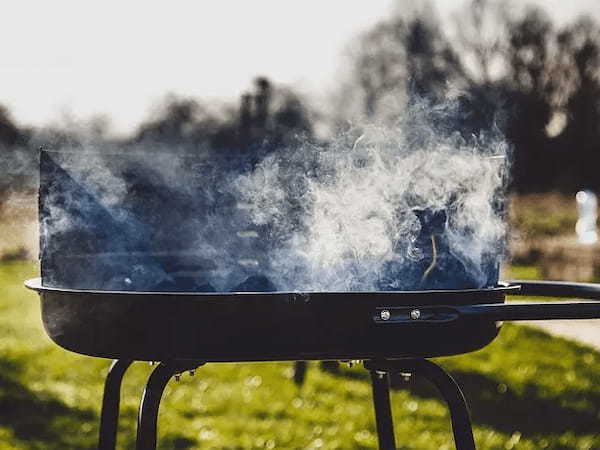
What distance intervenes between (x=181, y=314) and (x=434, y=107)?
3.47ft

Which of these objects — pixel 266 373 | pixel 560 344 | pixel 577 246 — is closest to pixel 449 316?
pixel 266 373

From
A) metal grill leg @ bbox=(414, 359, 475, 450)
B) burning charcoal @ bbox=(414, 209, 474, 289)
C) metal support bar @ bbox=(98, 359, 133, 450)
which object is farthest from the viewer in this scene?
metal support bar @ bbox=(98, 359, 133, 450)

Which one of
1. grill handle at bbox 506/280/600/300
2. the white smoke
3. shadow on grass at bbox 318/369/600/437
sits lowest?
shadow on grass at bbox 318/369/600/437

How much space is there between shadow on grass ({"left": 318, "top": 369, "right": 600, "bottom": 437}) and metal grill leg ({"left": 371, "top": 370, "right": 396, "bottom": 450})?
4.40ft

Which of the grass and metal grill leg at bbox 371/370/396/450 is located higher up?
the grass

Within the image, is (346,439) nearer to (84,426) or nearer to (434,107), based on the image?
(84,426)

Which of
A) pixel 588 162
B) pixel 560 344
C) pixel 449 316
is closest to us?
pixel 449 316

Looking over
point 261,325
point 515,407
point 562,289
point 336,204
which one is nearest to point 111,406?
point 261,325

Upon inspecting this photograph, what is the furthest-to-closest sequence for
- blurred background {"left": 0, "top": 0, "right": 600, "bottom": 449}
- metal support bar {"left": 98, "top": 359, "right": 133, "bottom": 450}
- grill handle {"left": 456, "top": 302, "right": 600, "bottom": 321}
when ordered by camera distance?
blurred background {"left": 0, "top": 0, "right": 600, "bottom": 449} → metal support bar {"left": 98, "top": 359, "right": 133, "bottom": 450} → grill handle {"left": 456, "top": 302, "right": 600, "bottom": 321}

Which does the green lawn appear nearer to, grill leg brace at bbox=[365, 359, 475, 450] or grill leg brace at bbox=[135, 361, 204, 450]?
grill leg brace at bbox=[365, 359, 475, 450]

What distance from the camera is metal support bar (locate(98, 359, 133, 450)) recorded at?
2029mm

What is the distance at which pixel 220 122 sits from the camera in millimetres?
6809

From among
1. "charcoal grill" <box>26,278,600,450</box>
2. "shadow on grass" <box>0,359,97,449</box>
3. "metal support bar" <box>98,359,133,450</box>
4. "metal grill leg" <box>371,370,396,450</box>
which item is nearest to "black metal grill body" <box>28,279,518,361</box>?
"charcoal grill" <box>26,278,600,450</box>

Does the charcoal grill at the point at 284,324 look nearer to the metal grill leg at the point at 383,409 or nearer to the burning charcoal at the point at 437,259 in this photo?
the burning charcoal at the point at 437,259
